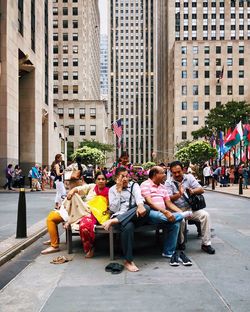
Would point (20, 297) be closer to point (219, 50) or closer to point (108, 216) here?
point (108, 216)

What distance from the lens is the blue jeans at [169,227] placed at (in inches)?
249

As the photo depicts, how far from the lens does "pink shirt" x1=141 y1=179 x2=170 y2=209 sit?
663 centimetres

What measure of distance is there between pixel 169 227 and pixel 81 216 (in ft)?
5.00

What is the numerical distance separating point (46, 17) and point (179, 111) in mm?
54313

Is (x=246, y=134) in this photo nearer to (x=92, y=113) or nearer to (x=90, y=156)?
(x=90, y=156)

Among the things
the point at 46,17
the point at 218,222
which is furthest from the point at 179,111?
the point at 218,222

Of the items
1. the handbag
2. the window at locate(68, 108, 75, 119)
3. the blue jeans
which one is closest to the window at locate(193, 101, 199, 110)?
the window at locate(68, 108, 75, 119)

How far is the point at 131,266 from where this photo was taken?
564 centimetres

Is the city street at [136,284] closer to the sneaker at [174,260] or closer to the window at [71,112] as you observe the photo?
the sneaker at [174,260]

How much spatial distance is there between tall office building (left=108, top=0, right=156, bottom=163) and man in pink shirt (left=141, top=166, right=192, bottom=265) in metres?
165

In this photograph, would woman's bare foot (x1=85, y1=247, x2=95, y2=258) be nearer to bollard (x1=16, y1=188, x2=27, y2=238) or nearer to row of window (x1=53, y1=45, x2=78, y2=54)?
bollard (x1=16, y1=188, x2=27, y2=238)

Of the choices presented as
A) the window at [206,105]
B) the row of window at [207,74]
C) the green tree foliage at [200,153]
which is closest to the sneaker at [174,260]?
the green tree foliage at [200,153]

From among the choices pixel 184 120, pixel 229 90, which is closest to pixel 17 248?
pixel 184 120

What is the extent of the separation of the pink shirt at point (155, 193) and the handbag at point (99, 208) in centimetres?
74
